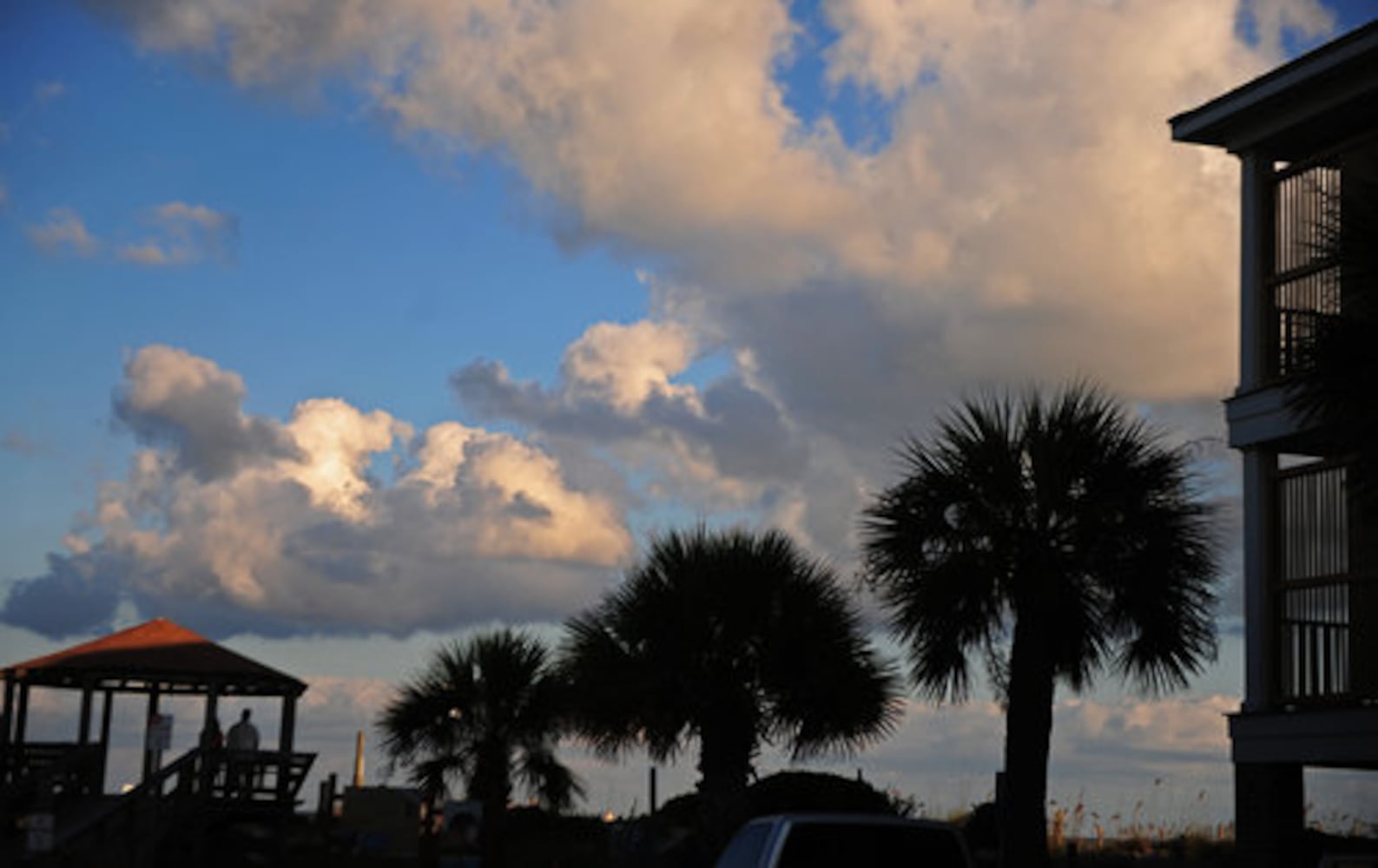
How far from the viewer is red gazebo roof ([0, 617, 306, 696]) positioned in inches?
1335

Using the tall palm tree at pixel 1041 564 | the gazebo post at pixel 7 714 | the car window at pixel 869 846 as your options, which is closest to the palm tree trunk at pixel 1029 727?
the tall palm tree at pixel 1041 564

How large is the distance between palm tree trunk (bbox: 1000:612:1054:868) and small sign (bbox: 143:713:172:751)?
1331 cm

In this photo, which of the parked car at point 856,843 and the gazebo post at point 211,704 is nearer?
the parked car at point 856,843

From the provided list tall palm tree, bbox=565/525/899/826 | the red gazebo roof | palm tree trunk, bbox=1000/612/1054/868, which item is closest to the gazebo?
the red gazebo roof

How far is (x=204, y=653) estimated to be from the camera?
114 ft

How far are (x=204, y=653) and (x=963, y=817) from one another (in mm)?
14201

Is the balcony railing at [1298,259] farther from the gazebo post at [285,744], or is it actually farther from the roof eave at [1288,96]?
the gazebo post at [285,744]

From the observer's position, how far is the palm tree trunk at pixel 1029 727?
25.5m

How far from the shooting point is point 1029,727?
2558 cm

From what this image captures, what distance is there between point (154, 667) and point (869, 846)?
21.8 m

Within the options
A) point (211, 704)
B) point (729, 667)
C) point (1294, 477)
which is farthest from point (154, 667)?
point (1294, 477)

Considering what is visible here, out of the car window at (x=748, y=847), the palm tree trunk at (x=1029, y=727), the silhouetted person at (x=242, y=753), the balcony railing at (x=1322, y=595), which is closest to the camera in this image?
the car window at (x=748, y=847)

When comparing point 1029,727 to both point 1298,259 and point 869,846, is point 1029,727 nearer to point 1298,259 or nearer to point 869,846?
point 1298,259

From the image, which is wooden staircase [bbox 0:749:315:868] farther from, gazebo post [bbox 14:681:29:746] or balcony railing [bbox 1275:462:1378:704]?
balcony railing [bbox 1275:462:1378:704]
